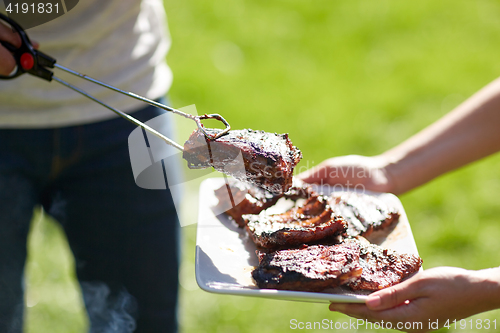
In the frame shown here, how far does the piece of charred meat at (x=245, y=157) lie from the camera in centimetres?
214

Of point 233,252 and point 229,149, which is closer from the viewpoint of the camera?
point 229,149

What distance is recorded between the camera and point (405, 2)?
8.52 meters

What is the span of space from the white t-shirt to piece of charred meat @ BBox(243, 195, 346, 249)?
105 centimetres

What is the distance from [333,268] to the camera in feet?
6.91

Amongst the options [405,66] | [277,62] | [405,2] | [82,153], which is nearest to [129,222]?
[82,153]

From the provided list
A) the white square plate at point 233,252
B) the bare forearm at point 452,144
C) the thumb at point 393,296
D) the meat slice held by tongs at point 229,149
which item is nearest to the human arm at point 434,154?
the bare forearm at point 452,144

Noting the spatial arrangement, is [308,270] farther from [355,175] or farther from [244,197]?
[355,175]

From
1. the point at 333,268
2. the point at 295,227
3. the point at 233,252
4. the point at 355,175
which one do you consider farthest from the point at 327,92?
the point at 333,268

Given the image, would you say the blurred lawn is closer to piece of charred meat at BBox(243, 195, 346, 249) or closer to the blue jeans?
the blue jeans

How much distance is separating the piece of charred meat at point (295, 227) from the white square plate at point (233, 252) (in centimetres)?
13

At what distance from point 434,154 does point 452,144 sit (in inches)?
5.1

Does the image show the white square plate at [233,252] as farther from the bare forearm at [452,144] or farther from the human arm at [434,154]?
the bare forearm at [452,144]

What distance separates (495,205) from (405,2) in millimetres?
5239

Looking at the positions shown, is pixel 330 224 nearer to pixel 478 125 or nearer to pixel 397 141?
pixel 478 125
